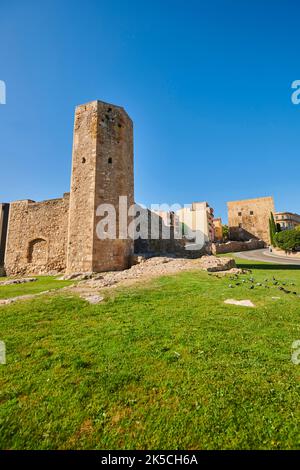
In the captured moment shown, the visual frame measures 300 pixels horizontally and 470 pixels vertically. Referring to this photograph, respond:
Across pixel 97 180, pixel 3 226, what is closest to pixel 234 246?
pixel 97 180

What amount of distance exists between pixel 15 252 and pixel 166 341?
18.7 m

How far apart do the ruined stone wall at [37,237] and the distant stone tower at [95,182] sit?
379cm

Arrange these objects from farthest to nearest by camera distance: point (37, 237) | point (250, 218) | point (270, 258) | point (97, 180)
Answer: point (250, 218)
point (270, 258)
point (37, 237)
point (97, 180)

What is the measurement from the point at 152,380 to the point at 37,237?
17.9m

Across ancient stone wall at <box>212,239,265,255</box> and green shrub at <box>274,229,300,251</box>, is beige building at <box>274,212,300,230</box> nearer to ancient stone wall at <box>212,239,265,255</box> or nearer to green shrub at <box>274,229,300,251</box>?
ancient stone wall at <box>212,239,265,255</box>

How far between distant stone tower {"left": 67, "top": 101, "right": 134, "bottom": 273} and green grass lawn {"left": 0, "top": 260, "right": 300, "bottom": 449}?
8032mm

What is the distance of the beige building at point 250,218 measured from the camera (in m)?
51.3

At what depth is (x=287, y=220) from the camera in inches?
2596

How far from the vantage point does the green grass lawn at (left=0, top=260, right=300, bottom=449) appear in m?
2.36

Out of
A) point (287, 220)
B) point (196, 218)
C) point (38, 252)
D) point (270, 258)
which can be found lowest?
point (270, 258)

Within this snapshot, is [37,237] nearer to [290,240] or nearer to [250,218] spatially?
[290,240]

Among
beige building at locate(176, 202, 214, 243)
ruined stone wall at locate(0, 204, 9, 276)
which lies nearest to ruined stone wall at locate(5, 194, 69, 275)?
ruined stone wall at locate(0, 204, 9, 276)
